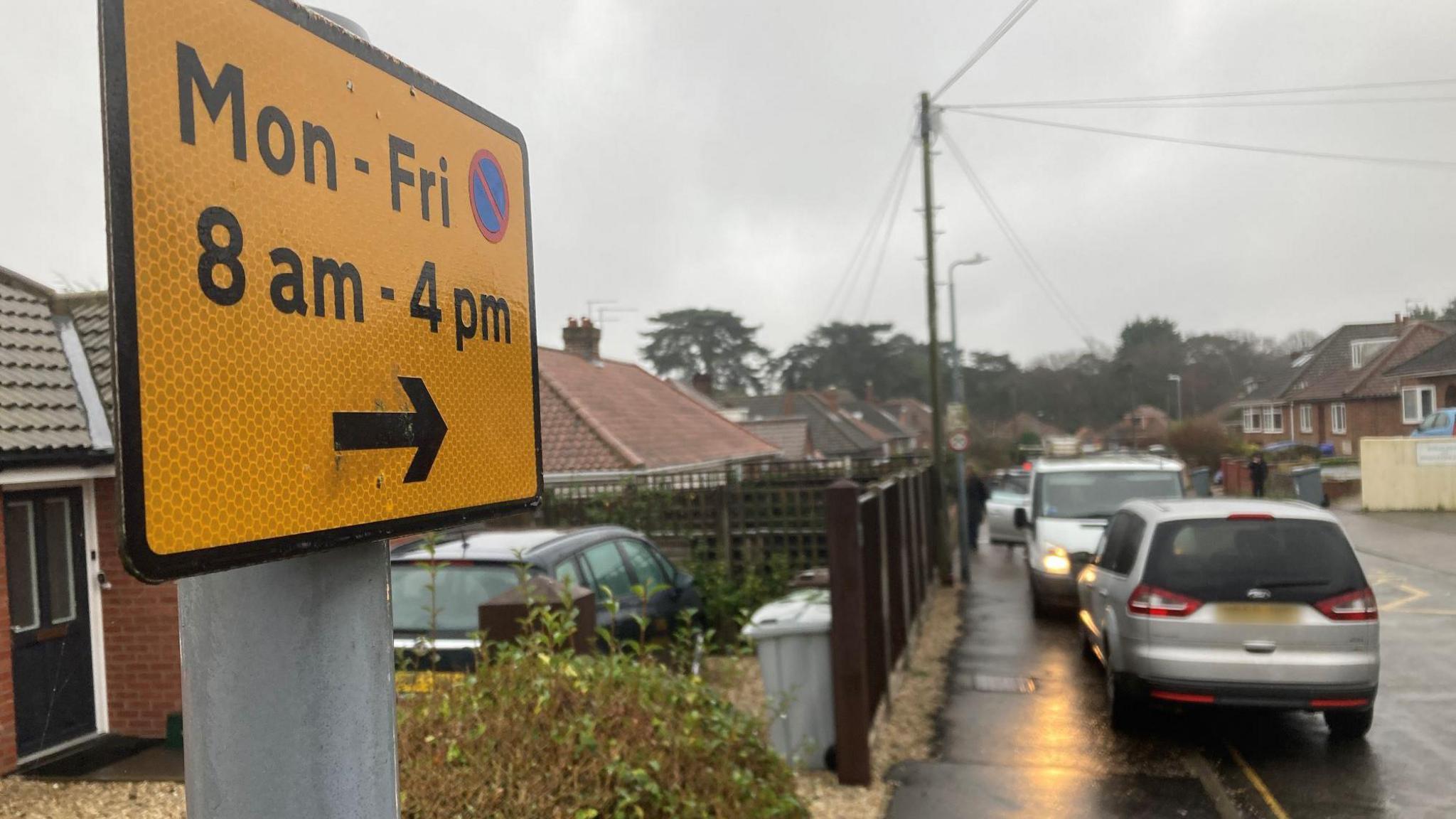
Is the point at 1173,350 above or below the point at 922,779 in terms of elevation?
above

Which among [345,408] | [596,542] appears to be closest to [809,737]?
[596,542]

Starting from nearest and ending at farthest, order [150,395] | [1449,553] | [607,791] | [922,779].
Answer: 1. [150,395]
2. [607,791]
3. [922,779]
4. [1449,553]

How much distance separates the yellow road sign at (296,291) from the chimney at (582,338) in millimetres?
23902

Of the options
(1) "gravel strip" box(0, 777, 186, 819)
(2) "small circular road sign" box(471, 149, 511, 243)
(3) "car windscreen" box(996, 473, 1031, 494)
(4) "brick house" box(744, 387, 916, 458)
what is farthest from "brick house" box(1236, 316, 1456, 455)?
(2) "small circular road sign" box(471, 149, 511, 243)

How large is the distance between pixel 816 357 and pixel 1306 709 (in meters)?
67.2

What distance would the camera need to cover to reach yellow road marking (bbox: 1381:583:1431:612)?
39.3 feet

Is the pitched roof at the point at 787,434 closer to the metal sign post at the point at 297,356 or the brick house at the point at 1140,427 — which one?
the brick house at the point at 1140,427

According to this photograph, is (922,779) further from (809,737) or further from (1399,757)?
(1399,757)

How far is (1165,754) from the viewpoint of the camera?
6.50m

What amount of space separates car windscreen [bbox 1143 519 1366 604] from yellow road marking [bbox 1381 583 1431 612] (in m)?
6.76

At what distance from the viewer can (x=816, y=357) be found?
73.2 meters

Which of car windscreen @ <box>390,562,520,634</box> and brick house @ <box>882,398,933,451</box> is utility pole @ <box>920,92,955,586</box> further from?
brick house @ <box>882,398,933,451</box>

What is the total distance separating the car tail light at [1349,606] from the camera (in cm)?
625

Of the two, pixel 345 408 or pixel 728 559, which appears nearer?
pixel 345 408
